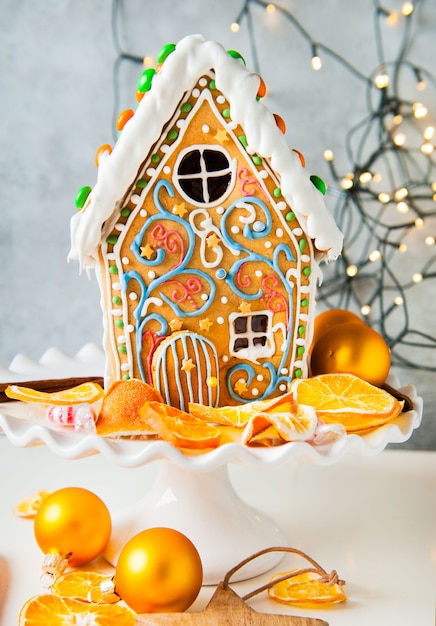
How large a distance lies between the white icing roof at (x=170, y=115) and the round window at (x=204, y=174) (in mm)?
50

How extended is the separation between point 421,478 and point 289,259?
24.8 inches

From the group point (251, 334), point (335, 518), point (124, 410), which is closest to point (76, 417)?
point (124, 410)

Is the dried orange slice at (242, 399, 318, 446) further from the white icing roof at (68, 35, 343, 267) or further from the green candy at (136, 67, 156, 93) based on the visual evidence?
the green candy at (136, 67, 156, 93)

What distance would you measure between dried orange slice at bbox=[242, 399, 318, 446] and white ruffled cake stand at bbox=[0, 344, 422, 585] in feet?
0.08

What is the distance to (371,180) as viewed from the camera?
1.58 metres

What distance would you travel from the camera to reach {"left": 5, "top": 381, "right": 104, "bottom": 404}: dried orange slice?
1067 mm

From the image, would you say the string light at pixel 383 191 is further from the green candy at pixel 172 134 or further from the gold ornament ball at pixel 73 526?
the gold ornament ball at pixel 73 526

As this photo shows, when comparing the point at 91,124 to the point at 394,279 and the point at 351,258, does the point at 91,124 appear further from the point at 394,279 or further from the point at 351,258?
the point at 394,279

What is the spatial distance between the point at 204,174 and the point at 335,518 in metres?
0.64

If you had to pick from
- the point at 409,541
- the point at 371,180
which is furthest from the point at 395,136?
the point at 409,541

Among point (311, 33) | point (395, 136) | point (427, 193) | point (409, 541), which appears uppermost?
point (311, 33)

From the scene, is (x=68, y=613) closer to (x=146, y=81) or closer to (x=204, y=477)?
(x=204, y=477)

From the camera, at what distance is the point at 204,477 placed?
1.16 m

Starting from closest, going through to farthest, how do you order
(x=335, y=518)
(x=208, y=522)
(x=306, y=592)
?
(x=306, y=592) < (x=208, y=522) < (x=335, y=518)
